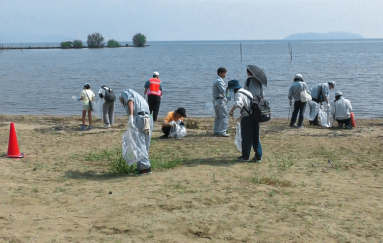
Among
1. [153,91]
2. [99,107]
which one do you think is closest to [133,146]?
[99,107]

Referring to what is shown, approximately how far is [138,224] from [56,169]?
3440 mm

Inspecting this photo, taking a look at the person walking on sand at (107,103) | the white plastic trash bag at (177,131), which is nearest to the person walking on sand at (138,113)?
the white plastic trash bag at (177,131)

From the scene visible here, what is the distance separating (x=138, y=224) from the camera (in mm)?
5680

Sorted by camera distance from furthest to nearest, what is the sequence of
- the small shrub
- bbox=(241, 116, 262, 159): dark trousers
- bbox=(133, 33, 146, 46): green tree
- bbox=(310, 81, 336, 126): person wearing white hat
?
bbox=(133, 33, 146, 46): green tree, the small shrub, bbox=(310, 81, 336, 126): person wearing white hat, bbox=(241, 116, 262, 159): dark trousers

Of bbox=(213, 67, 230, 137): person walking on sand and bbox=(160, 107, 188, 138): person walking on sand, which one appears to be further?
bbox=(160, 107, 188, 138): person walking on sand

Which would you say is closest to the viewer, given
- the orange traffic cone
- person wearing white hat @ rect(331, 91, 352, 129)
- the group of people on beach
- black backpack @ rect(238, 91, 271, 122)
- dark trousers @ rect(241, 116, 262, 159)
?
the group of people on beach

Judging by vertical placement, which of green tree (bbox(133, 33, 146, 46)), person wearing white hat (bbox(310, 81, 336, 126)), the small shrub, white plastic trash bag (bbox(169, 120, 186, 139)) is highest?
green tree (bbox(133, 33, 146, 46))

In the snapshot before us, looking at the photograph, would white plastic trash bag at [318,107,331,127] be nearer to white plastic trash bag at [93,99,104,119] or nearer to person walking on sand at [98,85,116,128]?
person walking on sand at [98,85,116,128]

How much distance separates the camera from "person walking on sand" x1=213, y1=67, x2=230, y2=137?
11.4 meters

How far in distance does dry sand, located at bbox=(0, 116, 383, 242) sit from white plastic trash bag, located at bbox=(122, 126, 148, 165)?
344mm

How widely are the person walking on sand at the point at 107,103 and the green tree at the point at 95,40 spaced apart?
432 feet

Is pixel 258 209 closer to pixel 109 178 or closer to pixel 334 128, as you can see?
pixel 109 178

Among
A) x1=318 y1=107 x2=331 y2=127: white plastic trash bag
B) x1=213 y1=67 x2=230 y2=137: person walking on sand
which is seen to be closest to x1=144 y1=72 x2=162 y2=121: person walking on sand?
x1=213 y1=67 x2=230 y2=137: person walking on sand

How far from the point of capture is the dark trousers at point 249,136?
8.84 metres
